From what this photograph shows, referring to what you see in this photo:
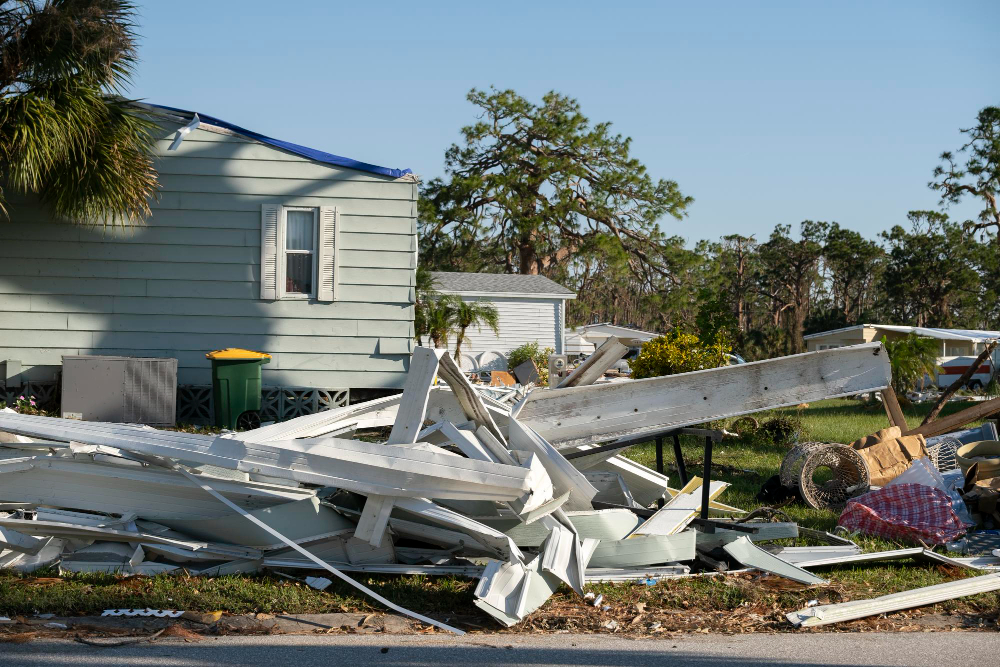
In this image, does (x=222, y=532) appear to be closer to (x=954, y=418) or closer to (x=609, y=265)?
(x=954, y=418)

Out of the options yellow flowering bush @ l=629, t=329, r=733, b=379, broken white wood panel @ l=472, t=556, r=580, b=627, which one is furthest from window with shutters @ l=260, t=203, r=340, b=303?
broken white wood panel @ l=472, t=556, r=580, b=627

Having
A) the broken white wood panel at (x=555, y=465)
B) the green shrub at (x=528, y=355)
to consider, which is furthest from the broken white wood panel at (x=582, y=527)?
the green shrub at (x=528, y=355)

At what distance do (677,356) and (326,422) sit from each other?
5.98m

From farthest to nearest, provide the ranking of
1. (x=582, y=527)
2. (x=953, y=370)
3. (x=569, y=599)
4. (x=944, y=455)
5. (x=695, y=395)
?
(x=953, y=370), (x=944, y=455), (x=695, y=395), (x=582, y=527), (x=569, y=599)

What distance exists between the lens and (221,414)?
10672 millimetres

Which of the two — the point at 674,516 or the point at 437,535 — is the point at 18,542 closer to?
the point at 437,535

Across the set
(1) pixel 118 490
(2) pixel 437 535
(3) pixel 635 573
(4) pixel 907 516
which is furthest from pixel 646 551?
(1) pixel 118 490

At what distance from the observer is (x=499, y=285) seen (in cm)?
2959

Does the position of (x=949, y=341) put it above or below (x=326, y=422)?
above

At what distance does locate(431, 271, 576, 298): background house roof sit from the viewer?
29.1 metres

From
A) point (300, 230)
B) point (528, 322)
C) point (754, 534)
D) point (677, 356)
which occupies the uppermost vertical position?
point (300, 230)

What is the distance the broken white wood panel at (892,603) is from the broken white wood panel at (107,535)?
279cm

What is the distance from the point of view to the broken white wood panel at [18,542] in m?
4.59

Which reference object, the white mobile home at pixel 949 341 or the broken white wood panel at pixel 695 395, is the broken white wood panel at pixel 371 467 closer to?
the broken white wood panel at pixel 695 395
